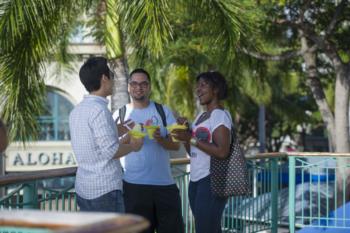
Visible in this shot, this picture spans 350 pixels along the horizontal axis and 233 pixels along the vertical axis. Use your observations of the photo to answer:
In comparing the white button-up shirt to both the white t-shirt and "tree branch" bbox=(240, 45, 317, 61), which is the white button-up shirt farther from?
"tree branch" bbox=(240, 45, 317, 61)

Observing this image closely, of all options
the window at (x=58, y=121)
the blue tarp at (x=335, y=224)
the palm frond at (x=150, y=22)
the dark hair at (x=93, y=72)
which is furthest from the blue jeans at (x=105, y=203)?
the window at (x=58, y=121)

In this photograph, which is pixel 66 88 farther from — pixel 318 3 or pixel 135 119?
pixel 135 119

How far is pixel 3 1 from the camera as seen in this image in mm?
8477

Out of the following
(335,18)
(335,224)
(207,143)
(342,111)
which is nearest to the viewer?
(207,143)

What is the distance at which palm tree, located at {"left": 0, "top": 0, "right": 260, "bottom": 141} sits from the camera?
8258 millimetres

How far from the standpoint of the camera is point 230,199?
7.92 m

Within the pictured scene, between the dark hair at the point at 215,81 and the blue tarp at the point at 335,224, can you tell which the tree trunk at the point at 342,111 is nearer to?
the blue tarp at the point at 335,224

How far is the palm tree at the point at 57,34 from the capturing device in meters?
8.26

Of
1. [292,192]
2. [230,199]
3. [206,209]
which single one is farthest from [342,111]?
[206,209]

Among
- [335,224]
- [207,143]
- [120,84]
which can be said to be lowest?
[335,224]

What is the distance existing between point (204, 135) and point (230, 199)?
2561 mm

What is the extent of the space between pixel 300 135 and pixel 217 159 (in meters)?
39.3

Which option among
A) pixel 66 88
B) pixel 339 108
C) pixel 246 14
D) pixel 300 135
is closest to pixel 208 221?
pixel 246 14

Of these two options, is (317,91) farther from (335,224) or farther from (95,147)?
(95,147)
